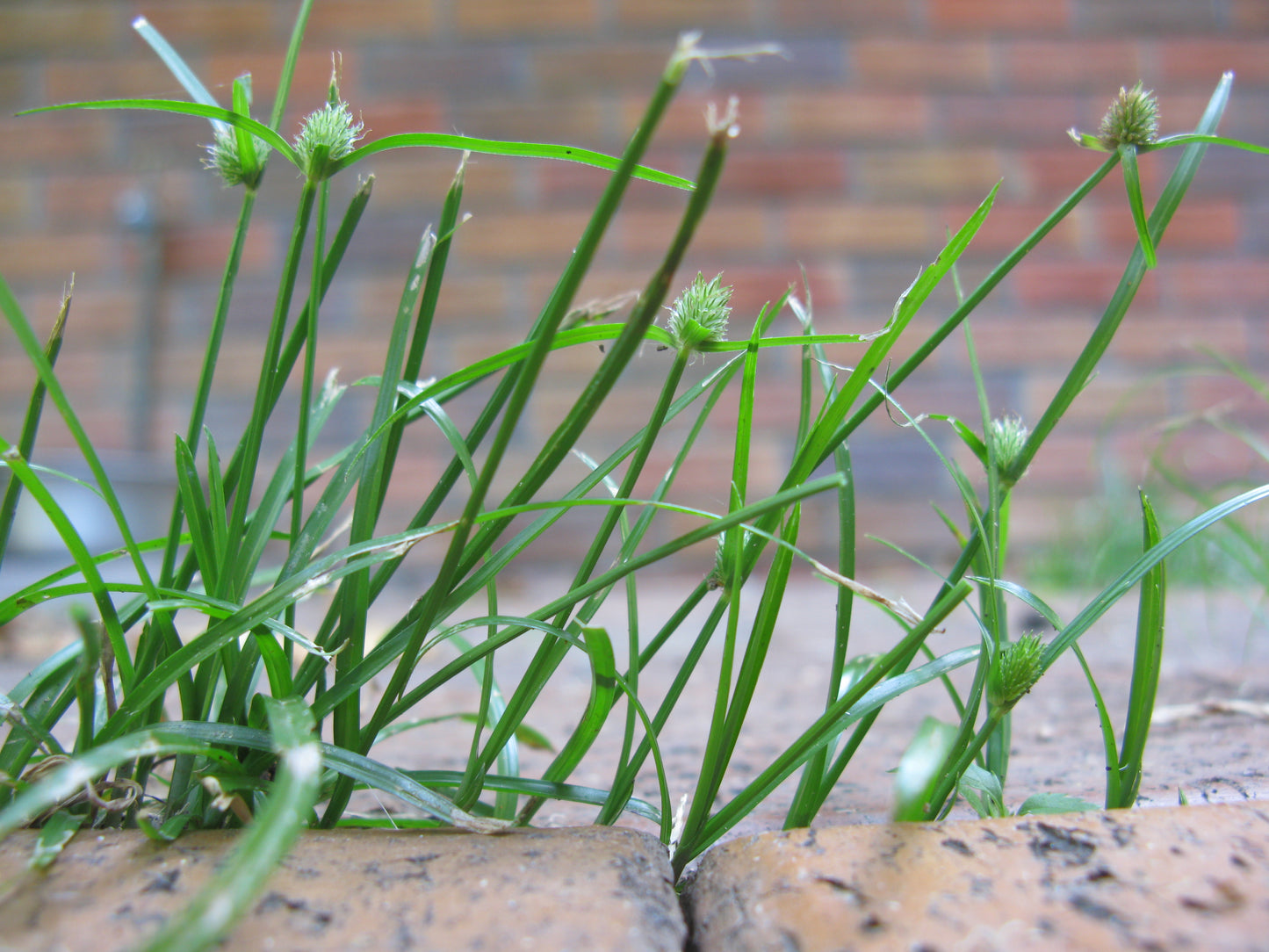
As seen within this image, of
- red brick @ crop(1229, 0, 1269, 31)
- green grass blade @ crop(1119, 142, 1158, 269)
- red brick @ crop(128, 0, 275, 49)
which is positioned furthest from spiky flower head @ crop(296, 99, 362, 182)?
red brick @ crop(1229, 0, 1269, 31)

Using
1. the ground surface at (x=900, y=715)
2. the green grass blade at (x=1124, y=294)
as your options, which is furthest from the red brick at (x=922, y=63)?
the green grass blade at (x=1124, y=294)

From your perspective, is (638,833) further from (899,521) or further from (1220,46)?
(1220,46)

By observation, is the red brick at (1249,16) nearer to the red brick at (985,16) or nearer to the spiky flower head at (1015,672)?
the red brick at (985,16)

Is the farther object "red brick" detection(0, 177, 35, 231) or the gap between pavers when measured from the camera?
"red brick" detection(0, 177, 35, 231)

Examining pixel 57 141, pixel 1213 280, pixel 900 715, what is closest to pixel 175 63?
pixel 900 715

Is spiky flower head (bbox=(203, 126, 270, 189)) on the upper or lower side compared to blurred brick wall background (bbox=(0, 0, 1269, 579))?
lower

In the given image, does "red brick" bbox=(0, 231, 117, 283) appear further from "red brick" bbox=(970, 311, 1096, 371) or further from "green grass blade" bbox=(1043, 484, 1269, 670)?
"green grass blade" bbox=(1043, 484, 1269, 670)
